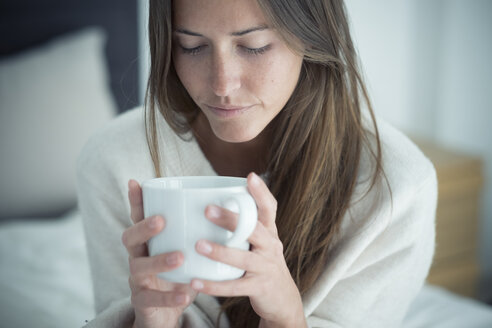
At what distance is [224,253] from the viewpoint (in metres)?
0.66

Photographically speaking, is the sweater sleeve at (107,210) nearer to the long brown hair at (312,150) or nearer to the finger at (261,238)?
the long brown hair at (312,150)

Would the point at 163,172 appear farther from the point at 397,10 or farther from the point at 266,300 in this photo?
the point at 397,10

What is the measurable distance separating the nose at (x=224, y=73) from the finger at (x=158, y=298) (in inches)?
12.7

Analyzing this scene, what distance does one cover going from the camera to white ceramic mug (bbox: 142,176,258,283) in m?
0.65

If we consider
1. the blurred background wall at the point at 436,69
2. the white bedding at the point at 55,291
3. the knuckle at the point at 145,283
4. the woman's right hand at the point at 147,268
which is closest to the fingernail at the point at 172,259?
the woman's right hand at the point at 147,268

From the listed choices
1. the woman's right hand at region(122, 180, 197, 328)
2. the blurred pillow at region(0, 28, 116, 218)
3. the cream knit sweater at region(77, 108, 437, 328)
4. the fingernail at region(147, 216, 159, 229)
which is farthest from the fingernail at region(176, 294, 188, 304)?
the blurred pillow at region(0, 28, 116, 218)

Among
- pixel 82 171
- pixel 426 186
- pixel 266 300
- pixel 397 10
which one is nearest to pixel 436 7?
pixel 397 10

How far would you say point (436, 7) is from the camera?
8.73 ft

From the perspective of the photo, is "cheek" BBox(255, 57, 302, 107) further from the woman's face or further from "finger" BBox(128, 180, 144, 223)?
"finger" BBox(128, 180, 144, 223)

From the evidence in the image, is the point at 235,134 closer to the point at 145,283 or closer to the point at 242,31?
the point at 242,31

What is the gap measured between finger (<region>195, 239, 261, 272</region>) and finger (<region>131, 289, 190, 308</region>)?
0.08m

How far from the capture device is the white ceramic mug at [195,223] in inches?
25.4

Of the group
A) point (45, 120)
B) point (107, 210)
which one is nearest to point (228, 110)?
point (107, 210)

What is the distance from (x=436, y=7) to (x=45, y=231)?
6.57 feet
